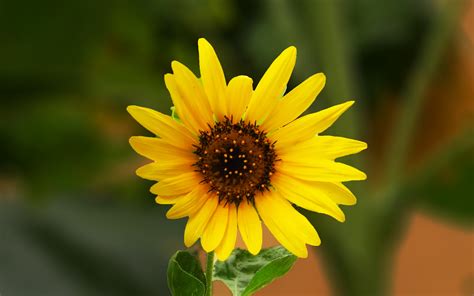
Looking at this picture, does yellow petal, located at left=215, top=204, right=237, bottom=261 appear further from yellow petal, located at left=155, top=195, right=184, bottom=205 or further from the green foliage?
the green foliage

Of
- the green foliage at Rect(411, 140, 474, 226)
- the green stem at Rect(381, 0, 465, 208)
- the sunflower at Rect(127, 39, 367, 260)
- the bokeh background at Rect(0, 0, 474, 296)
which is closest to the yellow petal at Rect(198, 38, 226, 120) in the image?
the sunflower at Rect(127, 39, 367, 260)

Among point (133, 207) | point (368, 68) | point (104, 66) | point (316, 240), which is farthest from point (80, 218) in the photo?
point (316, 240)

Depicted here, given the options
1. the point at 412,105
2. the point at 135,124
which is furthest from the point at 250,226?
the point at 135,124

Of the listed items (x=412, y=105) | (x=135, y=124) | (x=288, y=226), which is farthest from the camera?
(x=135, y=124)

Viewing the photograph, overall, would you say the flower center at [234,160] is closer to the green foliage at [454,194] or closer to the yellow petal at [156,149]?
the yellow petal at [156,149]

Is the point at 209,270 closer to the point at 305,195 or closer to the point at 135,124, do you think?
the point at 305,195

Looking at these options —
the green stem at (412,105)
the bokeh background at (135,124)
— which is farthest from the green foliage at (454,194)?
the green stem at (412,105)
